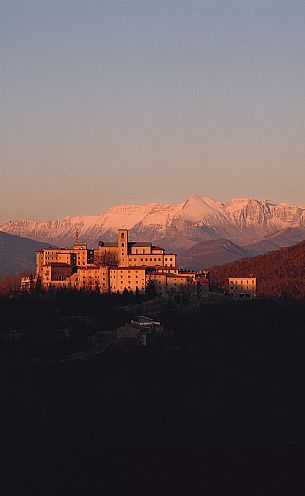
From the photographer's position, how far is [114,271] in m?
84.8

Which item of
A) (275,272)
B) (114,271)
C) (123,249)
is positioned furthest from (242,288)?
(275,272)

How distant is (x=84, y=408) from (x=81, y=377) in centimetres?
452

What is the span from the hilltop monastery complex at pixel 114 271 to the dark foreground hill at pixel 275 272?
A: 257 inches

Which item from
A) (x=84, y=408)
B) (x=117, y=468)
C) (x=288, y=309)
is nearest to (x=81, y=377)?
(x=84, y=408)

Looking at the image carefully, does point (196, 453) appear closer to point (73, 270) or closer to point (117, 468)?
point (117, 468)

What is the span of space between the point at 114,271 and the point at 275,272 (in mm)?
30133

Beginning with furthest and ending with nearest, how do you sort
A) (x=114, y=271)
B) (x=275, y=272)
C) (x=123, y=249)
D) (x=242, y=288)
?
(x=275, y=272)
(x=123, y=249)
(x=242, y=288)
(x=114, y=271)

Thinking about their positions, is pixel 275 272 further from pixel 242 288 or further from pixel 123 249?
pixel 123 249

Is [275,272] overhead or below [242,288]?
overhead

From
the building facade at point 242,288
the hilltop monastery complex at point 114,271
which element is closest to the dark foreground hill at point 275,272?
the building facade at point 242,288

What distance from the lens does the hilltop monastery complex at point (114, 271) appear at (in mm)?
84250

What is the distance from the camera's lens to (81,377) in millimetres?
65000

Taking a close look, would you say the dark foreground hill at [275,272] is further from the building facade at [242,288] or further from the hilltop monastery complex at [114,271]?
the hilltop monastery complex at [114,271]

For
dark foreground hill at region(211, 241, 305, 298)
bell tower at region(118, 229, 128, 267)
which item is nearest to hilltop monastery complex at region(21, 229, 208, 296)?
bell tower at region(118, 229, 128, 267)
